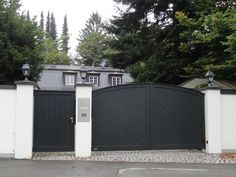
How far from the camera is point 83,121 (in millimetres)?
12633

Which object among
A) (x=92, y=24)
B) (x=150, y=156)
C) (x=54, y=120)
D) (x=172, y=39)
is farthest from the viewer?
(x=92, y=24)

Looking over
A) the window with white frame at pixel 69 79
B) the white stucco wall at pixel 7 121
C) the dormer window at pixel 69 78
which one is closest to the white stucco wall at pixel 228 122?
the white stucco wall at pixel 7 121

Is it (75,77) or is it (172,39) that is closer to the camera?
(172,39)

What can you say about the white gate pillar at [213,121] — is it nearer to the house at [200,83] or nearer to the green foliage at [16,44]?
the house at [200,83]

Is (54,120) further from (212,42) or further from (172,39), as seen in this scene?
(172,39)

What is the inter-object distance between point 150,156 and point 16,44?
1218 cm

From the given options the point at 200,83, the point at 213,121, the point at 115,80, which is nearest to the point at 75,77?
the point at 115,80

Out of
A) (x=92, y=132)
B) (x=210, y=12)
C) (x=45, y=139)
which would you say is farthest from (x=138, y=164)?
(x=210, y=12)

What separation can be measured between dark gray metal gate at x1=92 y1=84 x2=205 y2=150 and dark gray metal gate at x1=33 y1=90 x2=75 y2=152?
800mm

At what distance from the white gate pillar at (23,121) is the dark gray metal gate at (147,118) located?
6.85 ft

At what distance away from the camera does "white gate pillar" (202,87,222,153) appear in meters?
13.6

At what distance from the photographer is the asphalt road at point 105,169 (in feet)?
31.1

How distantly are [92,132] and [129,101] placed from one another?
1.61 metres

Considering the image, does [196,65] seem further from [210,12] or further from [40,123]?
[40,123]
